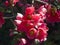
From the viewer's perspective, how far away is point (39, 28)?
1.86 m

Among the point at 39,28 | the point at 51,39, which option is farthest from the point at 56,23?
the point at 39,28

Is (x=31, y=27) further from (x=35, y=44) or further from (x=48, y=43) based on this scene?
(x=48, y=43)

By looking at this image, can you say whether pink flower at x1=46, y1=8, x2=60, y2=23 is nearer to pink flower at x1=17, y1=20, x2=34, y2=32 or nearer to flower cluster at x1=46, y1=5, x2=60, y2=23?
flower cluster at x1=46, y1=5, x2=60, y2=23

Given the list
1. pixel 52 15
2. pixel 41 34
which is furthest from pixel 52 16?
pixel 41 34

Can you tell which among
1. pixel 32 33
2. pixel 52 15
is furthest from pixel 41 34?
pixel 52 15

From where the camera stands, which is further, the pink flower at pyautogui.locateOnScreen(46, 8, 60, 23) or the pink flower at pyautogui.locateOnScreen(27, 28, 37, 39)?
the pink flower at pyautogui.locateOnScreen(46, 8, 60, 23)

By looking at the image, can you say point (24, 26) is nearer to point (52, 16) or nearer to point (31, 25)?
point (31, 25)

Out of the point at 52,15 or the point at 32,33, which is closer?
the point at 32,33

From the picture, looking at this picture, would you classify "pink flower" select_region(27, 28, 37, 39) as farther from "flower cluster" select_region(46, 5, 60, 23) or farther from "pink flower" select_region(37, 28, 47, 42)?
"flower cluster" select_region(46, 5, 60, 23)

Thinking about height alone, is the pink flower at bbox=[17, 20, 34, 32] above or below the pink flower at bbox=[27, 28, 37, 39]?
above

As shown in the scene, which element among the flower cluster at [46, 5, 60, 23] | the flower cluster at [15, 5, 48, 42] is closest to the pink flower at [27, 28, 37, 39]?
the flower cluster at [15, 5, 48, 42]

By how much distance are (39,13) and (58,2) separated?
586 millimetres

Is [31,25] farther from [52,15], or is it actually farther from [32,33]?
[52,15]

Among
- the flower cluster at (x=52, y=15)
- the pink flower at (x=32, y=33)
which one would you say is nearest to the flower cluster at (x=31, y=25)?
the pink flower at (x=32, y=33)
